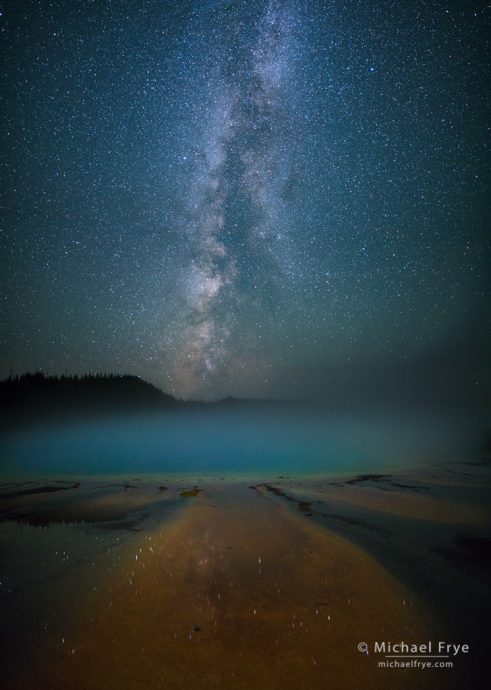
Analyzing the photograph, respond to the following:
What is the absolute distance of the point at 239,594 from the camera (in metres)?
4.17

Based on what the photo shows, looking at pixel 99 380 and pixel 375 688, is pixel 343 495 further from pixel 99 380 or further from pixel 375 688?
pixel 99 380

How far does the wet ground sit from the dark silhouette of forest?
214ft

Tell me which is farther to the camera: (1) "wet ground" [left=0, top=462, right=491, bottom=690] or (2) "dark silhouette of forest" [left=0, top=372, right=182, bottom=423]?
(2) "dark silhouette of forest" [left=0, top=372, right=182, bottom=423]

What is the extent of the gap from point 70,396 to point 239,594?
3309 inches

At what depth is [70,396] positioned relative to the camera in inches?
3031

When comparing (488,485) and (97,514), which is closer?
(97,514)

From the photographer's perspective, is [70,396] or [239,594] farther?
[70,396]

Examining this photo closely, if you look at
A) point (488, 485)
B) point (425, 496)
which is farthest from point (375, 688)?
point (488, 485)

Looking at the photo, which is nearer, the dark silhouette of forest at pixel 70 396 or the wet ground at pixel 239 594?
the wet ground at pixel 239 594

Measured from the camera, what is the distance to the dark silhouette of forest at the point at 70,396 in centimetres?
6366

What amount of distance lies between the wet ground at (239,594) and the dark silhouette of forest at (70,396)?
214 ft

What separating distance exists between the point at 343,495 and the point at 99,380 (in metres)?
92.0

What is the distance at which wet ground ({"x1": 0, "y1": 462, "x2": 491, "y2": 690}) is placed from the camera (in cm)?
299

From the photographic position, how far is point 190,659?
3094mm
